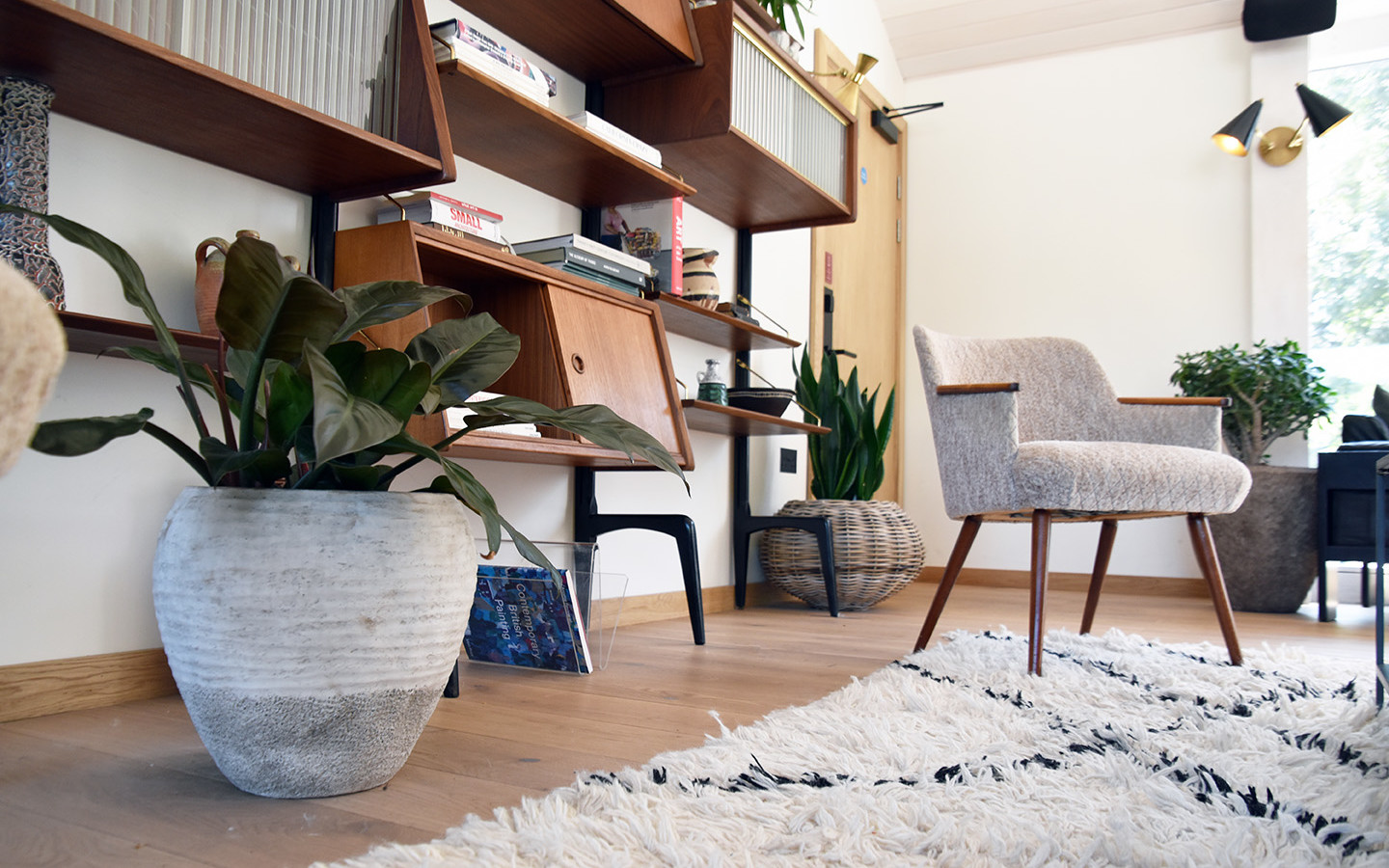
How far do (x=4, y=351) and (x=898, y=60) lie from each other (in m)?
4.74

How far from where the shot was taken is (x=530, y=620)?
172cm

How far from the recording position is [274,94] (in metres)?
1.31

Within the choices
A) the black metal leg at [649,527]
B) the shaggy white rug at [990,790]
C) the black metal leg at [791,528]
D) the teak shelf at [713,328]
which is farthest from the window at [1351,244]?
the black metal leg at [649,527]

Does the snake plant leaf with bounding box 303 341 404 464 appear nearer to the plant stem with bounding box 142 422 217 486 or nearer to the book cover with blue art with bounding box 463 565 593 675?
the plant stem with bounding box 142 422 217 486

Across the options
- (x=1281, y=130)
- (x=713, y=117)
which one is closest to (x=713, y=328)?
(x=713, y=117)

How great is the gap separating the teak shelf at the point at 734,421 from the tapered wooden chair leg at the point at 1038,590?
82cm

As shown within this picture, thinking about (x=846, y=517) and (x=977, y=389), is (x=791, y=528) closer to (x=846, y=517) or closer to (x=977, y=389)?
(x=846, y=517)

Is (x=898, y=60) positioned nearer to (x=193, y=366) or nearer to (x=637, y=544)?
(x=637, y=544)

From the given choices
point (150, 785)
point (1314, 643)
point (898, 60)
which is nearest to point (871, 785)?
point (150, 785)

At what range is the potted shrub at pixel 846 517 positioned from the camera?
9.61ft

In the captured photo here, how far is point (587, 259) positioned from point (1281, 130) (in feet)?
10.9

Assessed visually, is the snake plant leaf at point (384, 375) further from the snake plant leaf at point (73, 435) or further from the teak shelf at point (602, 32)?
the teak shelf at point (602, 32)

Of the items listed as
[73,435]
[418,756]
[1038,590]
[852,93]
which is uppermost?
[852,93]

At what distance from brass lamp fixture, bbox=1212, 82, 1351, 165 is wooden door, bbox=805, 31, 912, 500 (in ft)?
4.31
